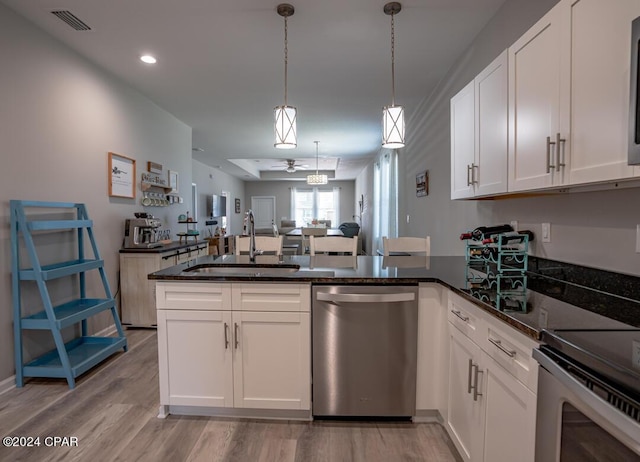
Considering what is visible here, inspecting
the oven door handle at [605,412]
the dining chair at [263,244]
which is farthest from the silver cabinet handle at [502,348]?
the dining chair at [263,244]

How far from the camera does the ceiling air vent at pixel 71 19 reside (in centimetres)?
252

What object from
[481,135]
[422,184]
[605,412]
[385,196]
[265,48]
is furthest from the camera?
[385,196]

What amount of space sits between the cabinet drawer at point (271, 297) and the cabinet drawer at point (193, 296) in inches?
2.6

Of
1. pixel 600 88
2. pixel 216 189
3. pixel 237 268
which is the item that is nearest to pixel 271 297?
pixel 237 268

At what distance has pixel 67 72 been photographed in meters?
3.03

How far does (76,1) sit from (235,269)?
7.07ft

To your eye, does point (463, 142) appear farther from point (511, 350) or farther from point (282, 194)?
point (282, 194)

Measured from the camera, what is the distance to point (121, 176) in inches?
149

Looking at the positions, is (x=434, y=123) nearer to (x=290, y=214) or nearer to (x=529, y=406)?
(x=529, y=406)

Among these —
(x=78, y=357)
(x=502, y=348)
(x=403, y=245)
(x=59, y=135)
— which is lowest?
(x=78, y=357)

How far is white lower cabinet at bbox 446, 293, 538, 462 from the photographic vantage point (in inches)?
45.4

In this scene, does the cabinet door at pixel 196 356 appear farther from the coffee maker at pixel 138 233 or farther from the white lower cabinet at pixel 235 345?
the coffee maker at pixel 138 233

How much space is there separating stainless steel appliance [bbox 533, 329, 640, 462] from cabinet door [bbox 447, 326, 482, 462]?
→ 43 cm

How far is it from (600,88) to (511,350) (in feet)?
3.20
